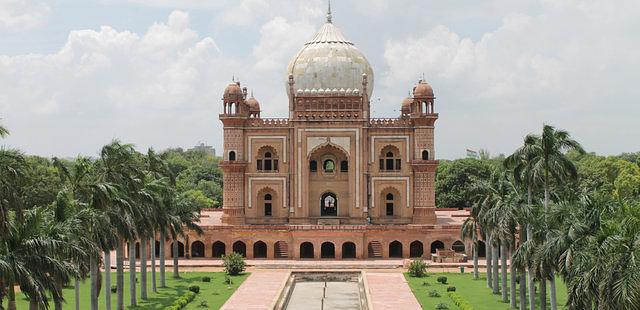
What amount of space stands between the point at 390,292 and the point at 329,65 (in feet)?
72.3

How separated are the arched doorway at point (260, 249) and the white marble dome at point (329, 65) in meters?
10.6

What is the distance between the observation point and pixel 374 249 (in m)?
53.7

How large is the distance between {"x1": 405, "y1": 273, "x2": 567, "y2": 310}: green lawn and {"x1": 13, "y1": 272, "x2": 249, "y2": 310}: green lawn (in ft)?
27.3

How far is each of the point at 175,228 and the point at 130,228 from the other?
942 cm

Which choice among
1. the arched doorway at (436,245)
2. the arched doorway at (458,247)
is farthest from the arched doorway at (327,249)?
the arched doorway at (458,247)

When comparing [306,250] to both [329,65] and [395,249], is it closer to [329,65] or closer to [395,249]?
[395,249]

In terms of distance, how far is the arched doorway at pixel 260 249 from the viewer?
178 feet

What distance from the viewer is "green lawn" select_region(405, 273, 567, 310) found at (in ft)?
116

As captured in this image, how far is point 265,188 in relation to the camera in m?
56.6

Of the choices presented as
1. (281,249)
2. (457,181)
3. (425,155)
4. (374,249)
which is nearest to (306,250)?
(281,249)

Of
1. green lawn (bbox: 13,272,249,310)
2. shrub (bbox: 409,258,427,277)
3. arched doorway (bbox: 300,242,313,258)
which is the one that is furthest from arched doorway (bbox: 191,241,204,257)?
shrub (bbox: 409,258,427,277)

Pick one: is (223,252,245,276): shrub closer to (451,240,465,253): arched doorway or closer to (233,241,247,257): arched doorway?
(233,241,247,257): arched doorway

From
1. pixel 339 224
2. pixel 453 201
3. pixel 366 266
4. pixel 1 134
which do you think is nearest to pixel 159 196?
pixel 1 134

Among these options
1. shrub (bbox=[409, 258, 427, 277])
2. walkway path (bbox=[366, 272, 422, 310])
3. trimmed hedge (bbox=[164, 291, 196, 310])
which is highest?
shrub (bbox=[409, 258, 427, 277])
